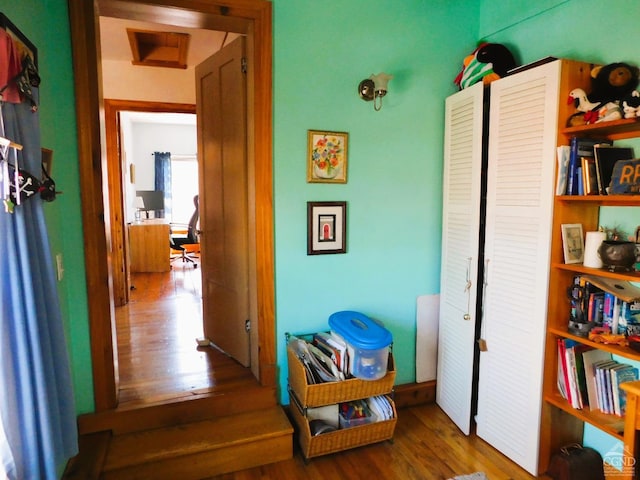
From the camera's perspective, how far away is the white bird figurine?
1787mm

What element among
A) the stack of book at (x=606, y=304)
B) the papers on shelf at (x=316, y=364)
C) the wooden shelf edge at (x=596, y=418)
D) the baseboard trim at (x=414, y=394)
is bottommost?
the baseboard trim at (x=414, y=394)

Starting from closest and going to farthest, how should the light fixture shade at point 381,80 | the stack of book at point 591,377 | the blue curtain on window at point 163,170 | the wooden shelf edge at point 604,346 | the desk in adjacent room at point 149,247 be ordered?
1. the wooden shelf edge at point 604,346
2. the stack of book at point 591,377
3. the light fixture shade at point 381,80
4. the desk in adjacent room at point 149,247
5. the blue curtain on window at point 163,170

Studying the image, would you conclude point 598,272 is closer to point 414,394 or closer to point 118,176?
point 414,394

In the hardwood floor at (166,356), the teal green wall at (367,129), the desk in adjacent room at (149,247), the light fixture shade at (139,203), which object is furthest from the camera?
the light fixture shade at (139,203)

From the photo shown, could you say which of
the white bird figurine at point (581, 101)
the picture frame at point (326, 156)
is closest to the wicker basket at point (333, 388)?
the picture frame at point (326, 156)

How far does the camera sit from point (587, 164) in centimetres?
180

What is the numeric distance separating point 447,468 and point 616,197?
1.56 metres

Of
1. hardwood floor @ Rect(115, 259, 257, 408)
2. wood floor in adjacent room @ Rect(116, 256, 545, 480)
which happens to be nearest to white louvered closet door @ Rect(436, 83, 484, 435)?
wood floor in adjacent room @ Rect(116, 256, 545, 480)

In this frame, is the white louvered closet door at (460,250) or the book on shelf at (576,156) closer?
the book on shelf at (576,156)

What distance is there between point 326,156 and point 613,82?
1419 millimetres

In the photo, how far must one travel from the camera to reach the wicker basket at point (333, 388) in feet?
6.64

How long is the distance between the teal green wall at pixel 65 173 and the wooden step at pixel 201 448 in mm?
351

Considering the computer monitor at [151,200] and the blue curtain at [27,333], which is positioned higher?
the computer monitor at [151,200]

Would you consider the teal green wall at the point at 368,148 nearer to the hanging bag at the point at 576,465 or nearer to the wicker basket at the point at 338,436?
the wicker basket at the point at 338,436
